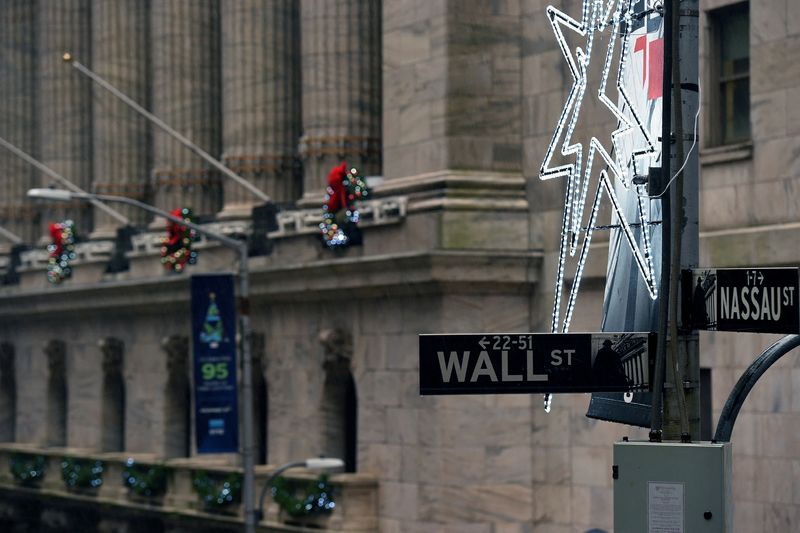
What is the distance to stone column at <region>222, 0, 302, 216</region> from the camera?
43.3m

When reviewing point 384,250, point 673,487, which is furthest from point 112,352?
point 673,487

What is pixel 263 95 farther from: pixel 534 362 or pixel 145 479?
pixel 534 362

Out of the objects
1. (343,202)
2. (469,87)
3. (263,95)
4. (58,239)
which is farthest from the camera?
(58,239)

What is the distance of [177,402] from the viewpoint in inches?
1839

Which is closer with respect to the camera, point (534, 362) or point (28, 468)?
point (534, 362)

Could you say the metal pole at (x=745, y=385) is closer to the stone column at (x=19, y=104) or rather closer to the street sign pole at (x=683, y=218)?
the street sign pole at (x=683, y=218)

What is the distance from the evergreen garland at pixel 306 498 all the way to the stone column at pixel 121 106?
13486 millimetres

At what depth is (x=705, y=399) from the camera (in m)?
30.4

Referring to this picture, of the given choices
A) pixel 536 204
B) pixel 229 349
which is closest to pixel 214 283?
pixel 229 349

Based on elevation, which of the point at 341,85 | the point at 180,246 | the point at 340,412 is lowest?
the point at 340,412

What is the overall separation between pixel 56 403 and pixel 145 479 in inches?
348

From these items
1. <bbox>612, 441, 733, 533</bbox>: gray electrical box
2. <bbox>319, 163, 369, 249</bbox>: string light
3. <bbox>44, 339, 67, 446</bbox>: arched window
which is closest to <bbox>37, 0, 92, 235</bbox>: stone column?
<bbox>44, 339, 67, 446</bbox>: arched window

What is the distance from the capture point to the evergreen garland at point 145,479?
45.2 m

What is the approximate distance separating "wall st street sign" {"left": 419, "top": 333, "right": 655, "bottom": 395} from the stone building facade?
1598 centimetres
